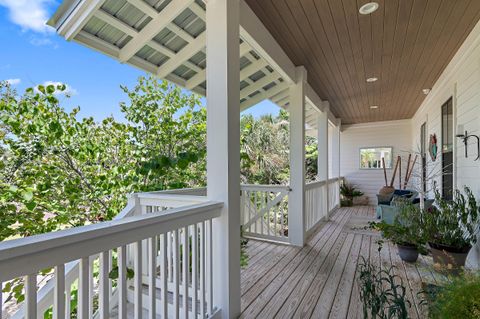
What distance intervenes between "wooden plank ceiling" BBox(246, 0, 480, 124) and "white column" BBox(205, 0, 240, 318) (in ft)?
2.24

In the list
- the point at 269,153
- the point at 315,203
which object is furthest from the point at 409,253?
the point at 269,153

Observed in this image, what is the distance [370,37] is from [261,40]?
1.38 m

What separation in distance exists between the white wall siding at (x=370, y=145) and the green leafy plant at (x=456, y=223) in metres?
5.54

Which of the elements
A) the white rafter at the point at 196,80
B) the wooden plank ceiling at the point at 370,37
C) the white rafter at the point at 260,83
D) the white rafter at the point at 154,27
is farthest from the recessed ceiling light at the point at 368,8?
the white rafter at the point at 196,80

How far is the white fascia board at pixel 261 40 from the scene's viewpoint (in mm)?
2486

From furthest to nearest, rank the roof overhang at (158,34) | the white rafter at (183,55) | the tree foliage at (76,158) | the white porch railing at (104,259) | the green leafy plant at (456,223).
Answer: the tree foliage at (76,158) → the white rafter at (183,55) → the green leafy plant at (456,223) → the roof overhang at (158,34) → the white porch railing at (104,259)

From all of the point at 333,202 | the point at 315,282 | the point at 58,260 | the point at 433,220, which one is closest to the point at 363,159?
the point at 333,202

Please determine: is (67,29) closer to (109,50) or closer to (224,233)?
(109,50)

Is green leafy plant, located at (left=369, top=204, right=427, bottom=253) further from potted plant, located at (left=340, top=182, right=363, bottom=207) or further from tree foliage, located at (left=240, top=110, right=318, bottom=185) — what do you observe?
tree foliage, located at (left=240, top=110, right=318, bottom=185)

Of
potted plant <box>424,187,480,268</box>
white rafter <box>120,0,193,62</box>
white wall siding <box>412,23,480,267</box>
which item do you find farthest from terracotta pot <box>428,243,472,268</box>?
white rafter <box>120,0,193,62</box>

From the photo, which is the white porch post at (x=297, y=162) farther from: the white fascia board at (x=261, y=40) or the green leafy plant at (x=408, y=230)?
the green leafy plant at (x=408, y=230)

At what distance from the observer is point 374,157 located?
8719 mm

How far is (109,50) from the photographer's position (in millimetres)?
2754

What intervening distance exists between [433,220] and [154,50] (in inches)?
157
